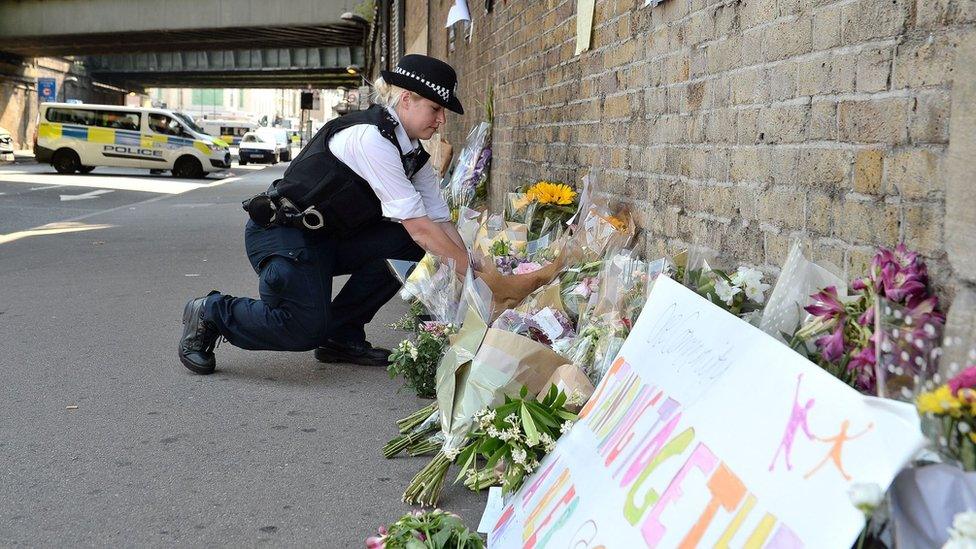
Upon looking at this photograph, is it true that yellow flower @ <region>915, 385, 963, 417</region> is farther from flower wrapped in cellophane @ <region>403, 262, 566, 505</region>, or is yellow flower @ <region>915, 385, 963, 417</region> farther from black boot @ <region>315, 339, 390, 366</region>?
black boot @ <region>315, 339, 390, 366</region>

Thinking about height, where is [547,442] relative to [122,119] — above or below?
below

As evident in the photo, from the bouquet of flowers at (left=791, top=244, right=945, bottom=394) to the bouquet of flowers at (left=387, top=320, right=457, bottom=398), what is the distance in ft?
7.25

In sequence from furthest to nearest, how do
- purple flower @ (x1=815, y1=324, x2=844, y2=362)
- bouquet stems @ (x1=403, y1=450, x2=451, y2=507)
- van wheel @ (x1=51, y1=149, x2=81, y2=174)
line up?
van wheel @ (x1=51, y1=149, x2=81, y2=174)
bouquet stems @ (x1=403, y1=450, x2=451, y2=507)
purple flower @ (x1=815, y1=324, x2=844, y2=362)

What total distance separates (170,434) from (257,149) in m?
46.0

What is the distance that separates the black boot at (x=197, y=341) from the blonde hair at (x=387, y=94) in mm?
1306

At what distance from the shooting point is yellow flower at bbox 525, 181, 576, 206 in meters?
5.68

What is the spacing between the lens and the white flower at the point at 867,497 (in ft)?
4.99

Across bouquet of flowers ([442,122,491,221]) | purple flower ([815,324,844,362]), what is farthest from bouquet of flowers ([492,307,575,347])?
bouquet of flowers ([442,122,491,221])

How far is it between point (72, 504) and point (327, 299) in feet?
5.95

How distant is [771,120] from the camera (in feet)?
10.5

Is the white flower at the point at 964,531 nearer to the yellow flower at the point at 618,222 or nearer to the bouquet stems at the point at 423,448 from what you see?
the bouquet stems at the point at 423,448

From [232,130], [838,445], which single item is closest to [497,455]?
[838,445]

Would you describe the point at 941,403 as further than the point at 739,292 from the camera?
No

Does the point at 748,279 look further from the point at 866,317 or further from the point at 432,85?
the point at 432,85
